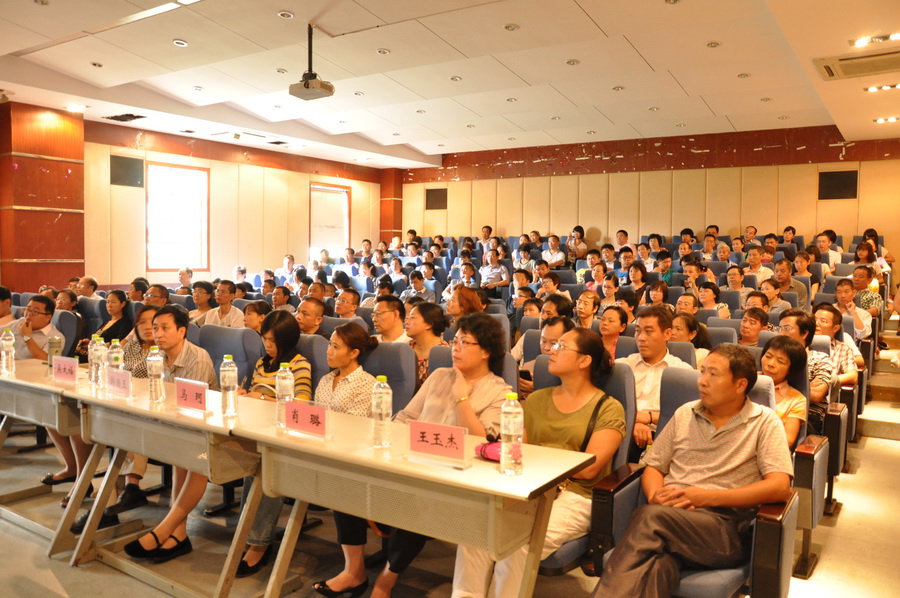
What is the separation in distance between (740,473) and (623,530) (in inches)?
17.3

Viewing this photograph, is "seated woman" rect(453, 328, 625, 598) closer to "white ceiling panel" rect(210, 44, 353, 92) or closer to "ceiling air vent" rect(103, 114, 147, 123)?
"white ceiling panel" rect(210, 44, 353, 92)

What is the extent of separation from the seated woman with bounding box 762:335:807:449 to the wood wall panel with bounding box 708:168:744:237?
8754 mm

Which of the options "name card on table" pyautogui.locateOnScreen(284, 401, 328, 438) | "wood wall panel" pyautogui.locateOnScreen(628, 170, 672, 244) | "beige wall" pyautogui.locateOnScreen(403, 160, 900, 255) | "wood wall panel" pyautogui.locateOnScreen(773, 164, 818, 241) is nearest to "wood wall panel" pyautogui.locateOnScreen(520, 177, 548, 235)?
"beige wall" pyautogui.locateOnScreen(403, 160, 900, 255)

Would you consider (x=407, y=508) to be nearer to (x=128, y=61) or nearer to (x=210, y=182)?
(x=128, y=61)

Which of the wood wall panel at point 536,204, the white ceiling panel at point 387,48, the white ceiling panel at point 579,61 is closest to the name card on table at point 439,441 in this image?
the white ceiling panel at point 387,48

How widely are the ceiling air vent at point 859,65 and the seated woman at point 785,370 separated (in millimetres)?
3892

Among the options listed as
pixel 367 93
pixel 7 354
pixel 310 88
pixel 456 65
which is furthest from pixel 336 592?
pixel 367 93

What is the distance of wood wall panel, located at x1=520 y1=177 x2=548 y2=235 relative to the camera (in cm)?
1269

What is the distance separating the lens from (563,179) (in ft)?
41.0

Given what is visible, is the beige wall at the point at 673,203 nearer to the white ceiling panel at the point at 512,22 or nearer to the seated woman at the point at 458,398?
the white ceiling panel at the point at 512,22

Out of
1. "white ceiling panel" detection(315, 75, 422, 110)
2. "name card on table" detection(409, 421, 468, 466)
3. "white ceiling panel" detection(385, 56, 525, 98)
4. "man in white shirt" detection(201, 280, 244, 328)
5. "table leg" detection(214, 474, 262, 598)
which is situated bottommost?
"table leg" detection(214, 474, 262, 598)

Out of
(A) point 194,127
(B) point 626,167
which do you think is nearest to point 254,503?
(A) point 194,127

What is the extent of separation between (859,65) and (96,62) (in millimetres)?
7416

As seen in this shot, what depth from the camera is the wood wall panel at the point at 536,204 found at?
12.7 m
